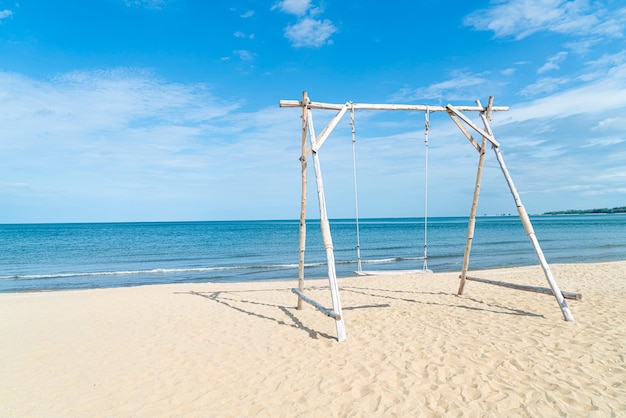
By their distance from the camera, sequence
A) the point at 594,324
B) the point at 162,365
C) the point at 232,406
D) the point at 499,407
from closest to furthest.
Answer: the point at 499,407 → the point at 232,406 → the point at 162,365 → the point at 594,324

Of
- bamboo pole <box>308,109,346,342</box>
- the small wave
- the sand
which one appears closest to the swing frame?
bamboo pole <box>308,109,346,342</box>

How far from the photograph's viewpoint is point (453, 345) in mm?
5238

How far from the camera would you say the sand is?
12.5ft

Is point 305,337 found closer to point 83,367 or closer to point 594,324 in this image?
point 83,367

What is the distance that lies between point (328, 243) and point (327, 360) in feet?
5.50

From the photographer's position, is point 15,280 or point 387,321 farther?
point 15,280

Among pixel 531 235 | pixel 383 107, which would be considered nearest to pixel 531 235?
pixel 531 235

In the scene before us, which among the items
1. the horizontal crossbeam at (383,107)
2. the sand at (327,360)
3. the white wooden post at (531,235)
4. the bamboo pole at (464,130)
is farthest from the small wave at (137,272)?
the white wooden post at (531,235)

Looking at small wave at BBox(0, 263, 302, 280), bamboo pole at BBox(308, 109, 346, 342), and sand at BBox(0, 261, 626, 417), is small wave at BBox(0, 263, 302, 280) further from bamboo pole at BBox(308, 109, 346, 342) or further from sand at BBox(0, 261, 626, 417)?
bamboo pole at BBox(308, 109, 346, 342)

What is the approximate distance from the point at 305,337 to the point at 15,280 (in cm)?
1702

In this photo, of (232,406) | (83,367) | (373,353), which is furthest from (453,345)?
(83,367)

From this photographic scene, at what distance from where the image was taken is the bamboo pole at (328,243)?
5.62 metres

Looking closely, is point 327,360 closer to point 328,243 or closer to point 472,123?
point 328,243

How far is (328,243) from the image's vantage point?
229 inches
